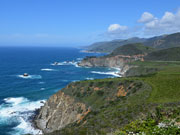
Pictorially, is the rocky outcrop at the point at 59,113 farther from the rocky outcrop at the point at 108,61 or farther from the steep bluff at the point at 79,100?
the rocky outcrop at the point at 108,61

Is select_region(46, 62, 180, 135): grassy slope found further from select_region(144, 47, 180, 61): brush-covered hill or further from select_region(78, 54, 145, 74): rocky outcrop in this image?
select_region(78, 54, 145, 74): rocky outcrop

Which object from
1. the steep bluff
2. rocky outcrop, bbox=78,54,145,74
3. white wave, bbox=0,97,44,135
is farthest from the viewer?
rocky outcrop, bbox=78,54,145,74

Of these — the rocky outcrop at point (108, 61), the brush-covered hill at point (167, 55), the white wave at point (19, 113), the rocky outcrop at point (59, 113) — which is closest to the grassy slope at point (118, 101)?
the rocky outcrop at point (59, 113)

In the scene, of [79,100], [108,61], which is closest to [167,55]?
[108,61]

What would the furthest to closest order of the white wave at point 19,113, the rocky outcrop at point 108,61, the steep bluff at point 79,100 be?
the rocky outcrop at point 108,61, the white wave at point 19,113, the steep bluff at point 79,100

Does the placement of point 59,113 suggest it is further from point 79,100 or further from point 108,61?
point 108,61

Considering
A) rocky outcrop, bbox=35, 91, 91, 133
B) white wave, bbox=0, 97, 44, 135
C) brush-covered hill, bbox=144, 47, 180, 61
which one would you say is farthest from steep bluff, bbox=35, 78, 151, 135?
brush-covered hill, bbox=144, 47, 180, 61
